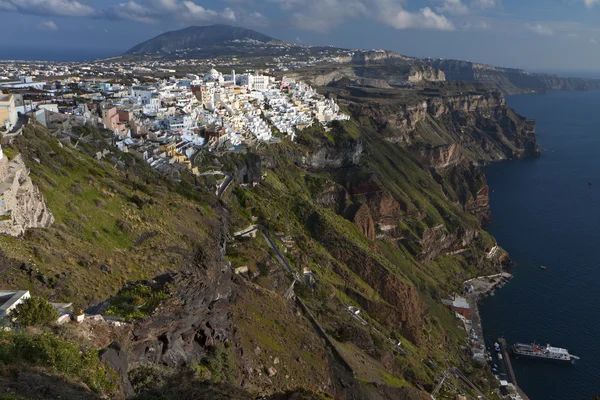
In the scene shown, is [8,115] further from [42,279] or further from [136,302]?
[136,302]

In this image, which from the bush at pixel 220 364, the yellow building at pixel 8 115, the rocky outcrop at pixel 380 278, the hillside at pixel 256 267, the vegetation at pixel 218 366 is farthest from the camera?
the rocky outcrop at pixel 380 278

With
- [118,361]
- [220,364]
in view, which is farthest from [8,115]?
[118,361]

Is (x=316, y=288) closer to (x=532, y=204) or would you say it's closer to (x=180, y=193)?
(x=180, y=193)

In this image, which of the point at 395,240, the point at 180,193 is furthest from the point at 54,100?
the point at 395,240

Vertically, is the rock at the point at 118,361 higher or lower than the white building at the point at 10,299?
lower

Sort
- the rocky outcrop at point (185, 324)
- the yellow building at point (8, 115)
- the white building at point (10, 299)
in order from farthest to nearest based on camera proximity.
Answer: the yellow building at point (8, 115)
the rocky outcrop at point (185, 324)
the white building at point (10, 299)

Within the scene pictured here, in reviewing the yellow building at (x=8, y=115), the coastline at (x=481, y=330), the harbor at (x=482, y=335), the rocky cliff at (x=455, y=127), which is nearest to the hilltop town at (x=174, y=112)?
the yellow building at (x=8, y=115)

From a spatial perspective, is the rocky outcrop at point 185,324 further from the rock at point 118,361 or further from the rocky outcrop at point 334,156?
the rocky outcrop at point 334,156
